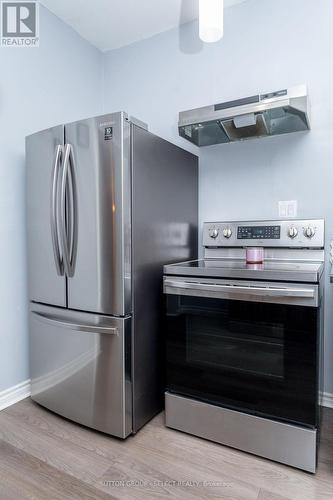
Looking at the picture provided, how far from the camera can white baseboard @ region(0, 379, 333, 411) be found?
73.9 inches

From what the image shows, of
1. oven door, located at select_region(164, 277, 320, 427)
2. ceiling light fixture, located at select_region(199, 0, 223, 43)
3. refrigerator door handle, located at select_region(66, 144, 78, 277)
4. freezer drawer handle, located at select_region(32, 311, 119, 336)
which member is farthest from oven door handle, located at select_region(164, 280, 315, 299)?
ceiling light fixture, located at select_region(199, 0, 223, 43)

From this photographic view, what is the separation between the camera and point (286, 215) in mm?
1961

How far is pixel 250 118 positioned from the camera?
168 centimetres

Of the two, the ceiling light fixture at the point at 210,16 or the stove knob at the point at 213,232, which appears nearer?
the ceiling light fixture at the point at 210,16

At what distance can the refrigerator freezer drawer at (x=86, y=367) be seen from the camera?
1570mm

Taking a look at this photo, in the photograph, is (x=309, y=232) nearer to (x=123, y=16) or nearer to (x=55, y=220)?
(x=55, y=220)

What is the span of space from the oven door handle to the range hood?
2.89ft

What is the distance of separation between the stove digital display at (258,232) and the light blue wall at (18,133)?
1.40 m

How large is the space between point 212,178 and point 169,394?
1.39 metres

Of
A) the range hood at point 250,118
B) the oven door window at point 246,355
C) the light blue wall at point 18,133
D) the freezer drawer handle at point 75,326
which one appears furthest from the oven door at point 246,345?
the light blue wall at point 18,133

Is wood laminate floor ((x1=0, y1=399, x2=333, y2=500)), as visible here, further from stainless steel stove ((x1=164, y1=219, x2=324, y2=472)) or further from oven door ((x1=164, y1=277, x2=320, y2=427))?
oven door ((x1=164, y1=277, x2=320, y2=427))

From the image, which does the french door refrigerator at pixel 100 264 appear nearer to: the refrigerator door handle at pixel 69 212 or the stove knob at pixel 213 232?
the refrigerator door handle at pixel 69 212

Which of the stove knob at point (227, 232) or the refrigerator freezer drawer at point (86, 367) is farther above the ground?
the stove knob at point (227, 232)

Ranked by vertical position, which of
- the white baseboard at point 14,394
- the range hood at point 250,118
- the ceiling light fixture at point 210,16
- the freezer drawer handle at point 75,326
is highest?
the ceiling light fixture at point 210,16
